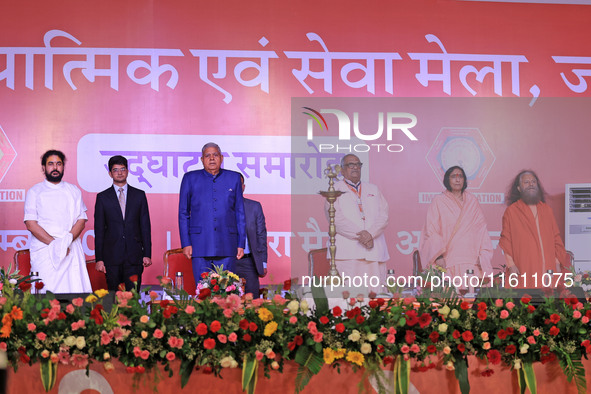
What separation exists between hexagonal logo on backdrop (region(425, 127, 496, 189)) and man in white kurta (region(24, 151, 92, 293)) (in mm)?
3208

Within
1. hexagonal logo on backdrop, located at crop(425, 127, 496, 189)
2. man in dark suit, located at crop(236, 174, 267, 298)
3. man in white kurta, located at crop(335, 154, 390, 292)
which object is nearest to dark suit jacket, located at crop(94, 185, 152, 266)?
man in dark suit, located at crop(236, 174, 267, 298)

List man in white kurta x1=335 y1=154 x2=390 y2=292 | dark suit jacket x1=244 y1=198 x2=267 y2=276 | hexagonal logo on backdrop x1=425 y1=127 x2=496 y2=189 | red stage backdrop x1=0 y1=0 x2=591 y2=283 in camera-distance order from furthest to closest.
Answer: hexagonal logo on backdrop x1=425 y1=127 x2=496 y2=189 → red stage backdrop x1=0 y1=0 x2=591 y2=283 → man in white kurta x1=335 y1=154 x2=390 y2=292 → dark suit jacket x1=244 y1=198 x2=267 y2=276

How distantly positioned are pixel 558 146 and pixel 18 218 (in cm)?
503

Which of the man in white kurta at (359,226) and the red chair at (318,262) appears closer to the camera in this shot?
the red chair at (318,262)

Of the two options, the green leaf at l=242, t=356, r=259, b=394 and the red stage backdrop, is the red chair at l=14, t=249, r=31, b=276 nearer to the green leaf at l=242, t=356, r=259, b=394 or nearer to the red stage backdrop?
the red stage backdrop

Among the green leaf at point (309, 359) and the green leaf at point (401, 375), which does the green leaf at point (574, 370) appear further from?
the green leaf at point (309, 359)

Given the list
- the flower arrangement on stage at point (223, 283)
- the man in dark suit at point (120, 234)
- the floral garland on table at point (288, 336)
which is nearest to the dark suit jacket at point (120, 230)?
the man in dark suit at point (120, 234)

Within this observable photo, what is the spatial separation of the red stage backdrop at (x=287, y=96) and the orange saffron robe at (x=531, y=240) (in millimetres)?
124

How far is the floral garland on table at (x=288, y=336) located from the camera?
189 centimetres

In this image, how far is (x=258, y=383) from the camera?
1938mm

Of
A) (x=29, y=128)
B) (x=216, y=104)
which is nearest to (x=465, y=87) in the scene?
(x=216, y=104)

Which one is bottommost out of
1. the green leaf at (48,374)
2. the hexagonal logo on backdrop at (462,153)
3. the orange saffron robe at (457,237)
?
the green leaf at (48,374)

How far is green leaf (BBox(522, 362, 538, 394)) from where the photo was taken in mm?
1935

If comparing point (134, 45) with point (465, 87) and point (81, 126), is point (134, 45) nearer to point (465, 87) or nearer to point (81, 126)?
point (81, 126)
